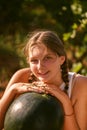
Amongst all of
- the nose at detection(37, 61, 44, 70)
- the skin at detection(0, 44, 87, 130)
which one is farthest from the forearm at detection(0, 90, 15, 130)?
the nose at detection(37, 61, 44, 70)

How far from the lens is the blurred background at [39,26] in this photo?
7.74 m

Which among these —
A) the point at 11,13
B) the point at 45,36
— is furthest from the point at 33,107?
the point at 11,13

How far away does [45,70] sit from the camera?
4.32m

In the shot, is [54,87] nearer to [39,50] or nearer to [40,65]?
[40,65]

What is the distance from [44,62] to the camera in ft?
14.2

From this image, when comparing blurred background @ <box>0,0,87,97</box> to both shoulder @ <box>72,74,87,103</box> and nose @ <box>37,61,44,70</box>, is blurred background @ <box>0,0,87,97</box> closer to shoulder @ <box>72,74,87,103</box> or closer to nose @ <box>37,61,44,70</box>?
shoulder @ <box>72,74,87,103</box>

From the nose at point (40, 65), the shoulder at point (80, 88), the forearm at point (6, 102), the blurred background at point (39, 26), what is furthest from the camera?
the blurred background at point (39, 26)

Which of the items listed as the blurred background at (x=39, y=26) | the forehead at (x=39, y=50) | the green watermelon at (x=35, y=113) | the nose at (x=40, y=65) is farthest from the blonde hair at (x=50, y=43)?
the blurred background at (x=39, y=26)

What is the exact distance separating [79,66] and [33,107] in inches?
144

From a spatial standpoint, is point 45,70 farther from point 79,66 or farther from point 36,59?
point 79,66

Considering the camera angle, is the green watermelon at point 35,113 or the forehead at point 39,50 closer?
the green watermelon at point 35,113

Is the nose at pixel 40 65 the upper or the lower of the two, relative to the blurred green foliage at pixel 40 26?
upper

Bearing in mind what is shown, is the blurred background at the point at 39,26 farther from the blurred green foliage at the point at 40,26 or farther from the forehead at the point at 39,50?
the forehead at the point at 39,50

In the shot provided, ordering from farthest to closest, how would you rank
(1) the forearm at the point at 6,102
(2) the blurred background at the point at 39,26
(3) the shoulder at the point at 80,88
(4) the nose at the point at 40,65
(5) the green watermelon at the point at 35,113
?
(2) the blurred background at the point at 39,26, (1) the forearm at the point at 6,102, (3) the shoulder at the point at 80,88, (4) the nose at the point at 40,65, (5) the green watermelon at the point at 35,113
